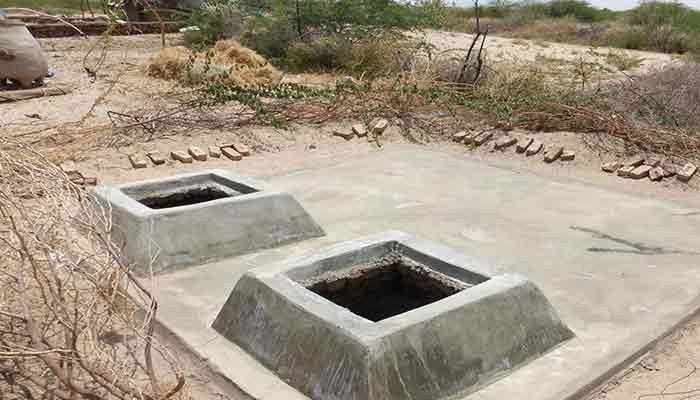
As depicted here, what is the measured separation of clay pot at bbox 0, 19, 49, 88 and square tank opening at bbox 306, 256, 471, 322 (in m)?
7.73

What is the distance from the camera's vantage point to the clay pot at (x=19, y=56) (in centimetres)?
978

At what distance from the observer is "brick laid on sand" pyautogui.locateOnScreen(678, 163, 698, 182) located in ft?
23.6

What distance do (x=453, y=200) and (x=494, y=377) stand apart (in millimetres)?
3052

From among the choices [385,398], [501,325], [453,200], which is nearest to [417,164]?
[453,200]

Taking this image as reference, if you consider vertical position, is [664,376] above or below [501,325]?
below

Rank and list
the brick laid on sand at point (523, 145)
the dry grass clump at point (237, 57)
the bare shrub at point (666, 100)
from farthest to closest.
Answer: the dry grass clump at point (237, 57) < the bare shrub at point (666, 100) < the brick laid on sand at point (523, 145)

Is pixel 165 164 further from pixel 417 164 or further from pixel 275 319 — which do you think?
pixel 275 319

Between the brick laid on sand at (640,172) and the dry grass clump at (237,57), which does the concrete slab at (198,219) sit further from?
the dry grass clump at (237,57)

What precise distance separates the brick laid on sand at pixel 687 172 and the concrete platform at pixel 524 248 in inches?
33.8

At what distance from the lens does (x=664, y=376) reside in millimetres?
3707

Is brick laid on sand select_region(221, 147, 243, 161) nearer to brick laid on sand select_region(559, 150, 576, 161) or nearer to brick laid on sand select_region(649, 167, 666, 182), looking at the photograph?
brick laid on sand select_region(559, 150, 576, 161)

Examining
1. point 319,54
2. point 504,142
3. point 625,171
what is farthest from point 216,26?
point 625,171

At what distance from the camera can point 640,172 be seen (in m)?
7.41

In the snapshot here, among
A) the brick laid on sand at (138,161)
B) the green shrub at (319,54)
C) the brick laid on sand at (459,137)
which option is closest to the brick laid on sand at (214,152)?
the brick laid on sand at (138,161)
